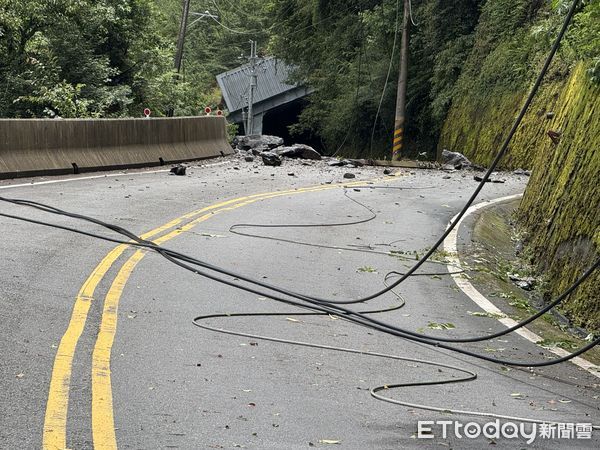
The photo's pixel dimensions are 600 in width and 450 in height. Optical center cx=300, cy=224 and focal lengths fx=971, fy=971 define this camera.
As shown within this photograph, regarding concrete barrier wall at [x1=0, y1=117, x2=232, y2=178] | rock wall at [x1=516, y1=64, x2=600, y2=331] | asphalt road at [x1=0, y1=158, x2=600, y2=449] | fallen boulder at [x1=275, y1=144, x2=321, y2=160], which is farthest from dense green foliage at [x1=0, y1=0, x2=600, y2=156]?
asphalt road at [x1=0, y1=158, x2=600, y2=449]

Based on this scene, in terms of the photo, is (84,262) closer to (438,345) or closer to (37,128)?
(438,345)

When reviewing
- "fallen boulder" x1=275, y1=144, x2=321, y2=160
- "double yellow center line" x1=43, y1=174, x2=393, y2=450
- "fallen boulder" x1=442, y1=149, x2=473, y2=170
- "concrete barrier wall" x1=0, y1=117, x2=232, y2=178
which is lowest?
"fallen boulder" x1=442, y1=149, x2=473, y2=170

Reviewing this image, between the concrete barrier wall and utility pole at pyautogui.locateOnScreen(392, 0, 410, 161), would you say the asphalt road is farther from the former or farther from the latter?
utility pole at pyautogui.locateOnScreen(392, 0, 410, 161)

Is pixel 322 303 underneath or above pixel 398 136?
above

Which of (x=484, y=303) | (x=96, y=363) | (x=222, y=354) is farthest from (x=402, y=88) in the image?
(x=96, y=363)

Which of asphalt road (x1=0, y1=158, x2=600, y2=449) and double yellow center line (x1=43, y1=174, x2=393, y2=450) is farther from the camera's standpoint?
asphalt road (x1=0, y1=158, x2=600, y2=449)

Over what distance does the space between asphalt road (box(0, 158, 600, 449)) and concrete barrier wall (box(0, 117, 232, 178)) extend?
4.82 metres

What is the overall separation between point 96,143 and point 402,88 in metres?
24.5

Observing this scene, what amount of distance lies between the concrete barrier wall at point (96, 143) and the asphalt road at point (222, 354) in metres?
4.82

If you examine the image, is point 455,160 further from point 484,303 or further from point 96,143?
point 484,303

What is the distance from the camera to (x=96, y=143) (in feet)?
68.3

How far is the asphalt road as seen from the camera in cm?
518

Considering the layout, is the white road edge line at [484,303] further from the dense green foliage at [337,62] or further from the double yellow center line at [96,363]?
the dense green foliage at [337,62]

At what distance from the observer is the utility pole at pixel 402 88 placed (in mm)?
43031
